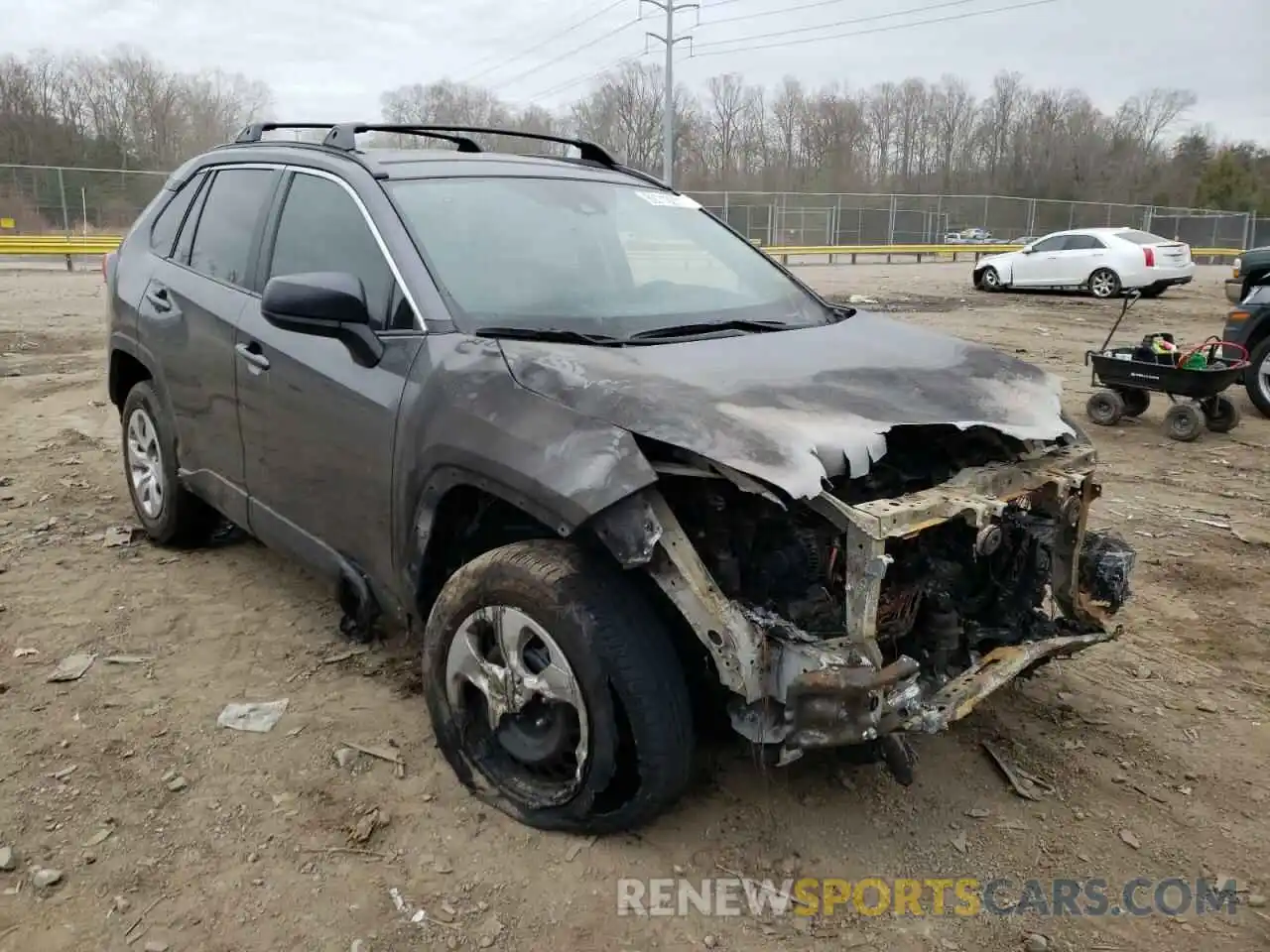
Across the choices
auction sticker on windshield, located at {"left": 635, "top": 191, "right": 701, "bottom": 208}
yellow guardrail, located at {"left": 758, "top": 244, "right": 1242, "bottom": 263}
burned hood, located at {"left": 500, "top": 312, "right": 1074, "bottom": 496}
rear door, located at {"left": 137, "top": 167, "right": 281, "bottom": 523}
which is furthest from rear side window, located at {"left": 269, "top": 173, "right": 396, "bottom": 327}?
yellow guardrail, located at {"left": 758, "top": 244, "right": 1242, "bottom": 263}

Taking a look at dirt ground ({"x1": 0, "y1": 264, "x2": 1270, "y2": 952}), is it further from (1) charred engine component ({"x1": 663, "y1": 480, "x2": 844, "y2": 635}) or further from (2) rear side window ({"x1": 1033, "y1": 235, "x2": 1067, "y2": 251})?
(2) rear side window ({"x1": 1033, "y1": 235, "x2": 1067, "y2": 251})

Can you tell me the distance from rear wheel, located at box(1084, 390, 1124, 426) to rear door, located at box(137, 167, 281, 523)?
706 cm

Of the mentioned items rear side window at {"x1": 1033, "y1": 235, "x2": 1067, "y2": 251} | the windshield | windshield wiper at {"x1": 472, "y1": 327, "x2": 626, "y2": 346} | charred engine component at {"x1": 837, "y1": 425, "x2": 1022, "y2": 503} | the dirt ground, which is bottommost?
the dirt ground

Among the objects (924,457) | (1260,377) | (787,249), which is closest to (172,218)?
(924,457)

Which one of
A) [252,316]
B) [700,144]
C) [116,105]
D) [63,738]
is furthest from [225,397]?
[700,144]

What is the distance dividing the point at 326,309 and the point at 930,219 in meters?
41.7

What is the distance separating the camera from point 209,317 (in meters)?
4.08

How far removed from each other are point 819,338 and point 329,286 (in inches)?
64.0

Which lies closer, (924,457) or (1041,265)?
(924,457)

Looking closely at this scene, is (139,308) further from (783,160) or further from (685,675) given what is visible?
(783,160)

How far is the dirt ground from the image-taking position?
2.55 m

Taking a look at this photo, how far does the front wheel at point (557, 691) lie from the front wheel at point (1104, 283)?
21749 mm

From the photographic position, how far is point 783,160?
6356 centimetres

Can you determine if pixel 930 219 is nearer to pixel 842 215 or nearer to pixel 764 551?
pixel 842 215
